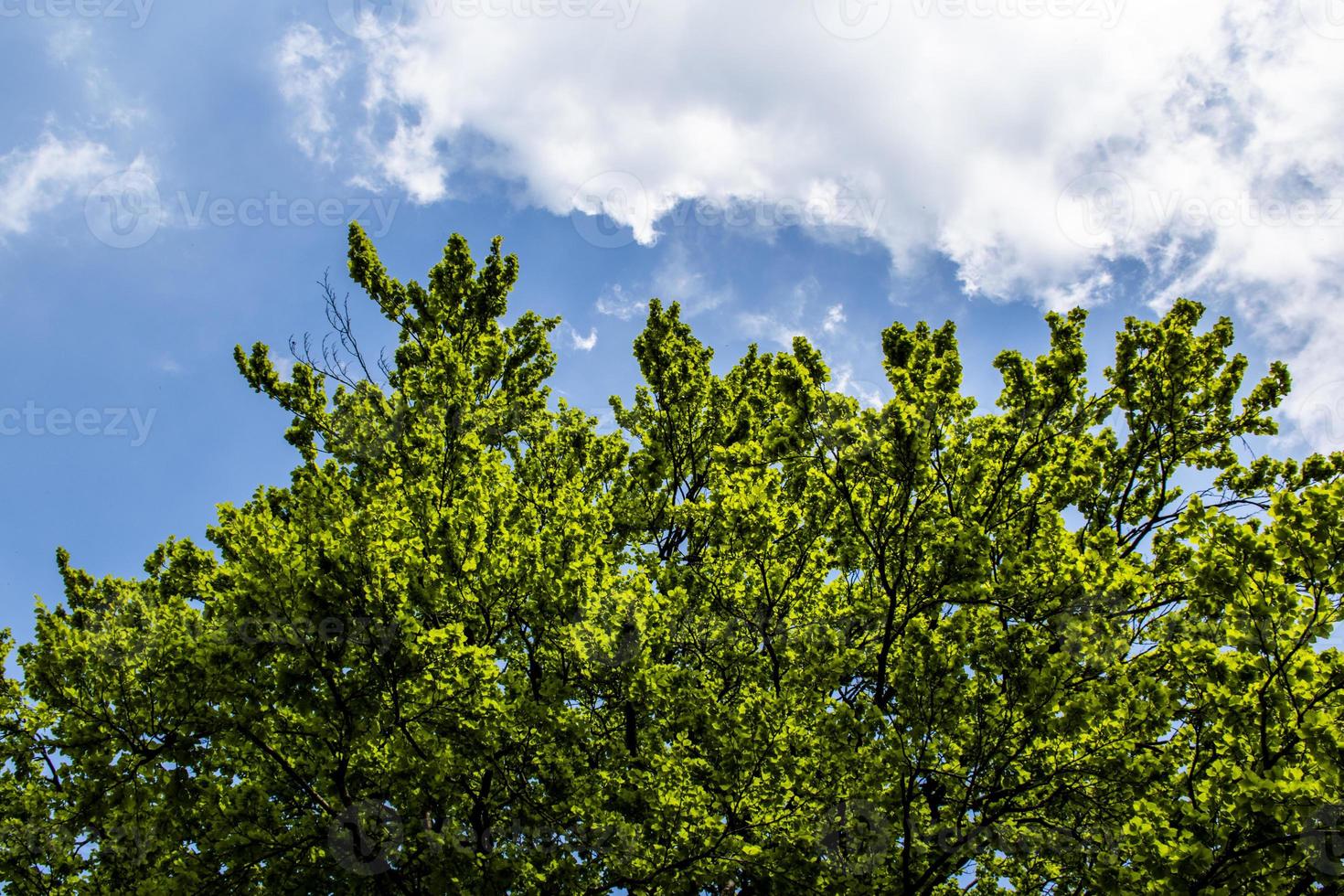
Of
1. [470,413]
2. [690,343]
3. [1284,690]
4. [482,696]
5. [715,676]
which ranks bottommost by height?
[1284,690]

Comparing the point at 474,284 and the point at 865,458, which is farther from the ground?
the point at 474,284

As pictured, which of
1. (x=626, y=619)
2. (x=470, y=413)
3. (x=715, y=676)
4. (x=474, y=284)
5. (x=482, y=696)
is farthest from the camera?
(x=474, y=284)

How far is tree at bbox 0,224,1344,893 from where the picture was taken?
13.6ft

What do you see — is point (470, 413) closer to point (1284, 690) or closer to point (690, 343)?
point (690, 343)

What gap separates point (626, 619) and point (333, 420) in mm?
5256

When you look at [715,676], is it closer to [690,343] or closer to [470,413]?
[470,413]

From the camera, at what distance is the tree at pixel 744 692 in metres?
4.16

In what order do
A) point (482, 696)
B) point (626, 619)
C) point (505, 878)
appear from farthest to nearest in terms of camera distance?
1. point (626, 619)
2. point (505, 878)
3. point (482, 696)

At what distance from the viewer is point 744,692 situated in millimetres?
5785

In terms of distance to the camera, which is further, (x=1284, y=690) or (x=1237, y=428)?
(x=1237, y=428)

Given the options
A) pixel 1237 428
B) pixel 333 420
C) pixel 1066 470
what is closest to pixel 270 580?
pixel 333 420

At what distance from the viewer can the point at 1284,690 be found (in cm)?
398

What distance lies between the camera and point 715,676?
684cm

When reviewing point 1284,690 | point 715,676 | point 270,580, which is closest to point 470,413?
point 270,580
